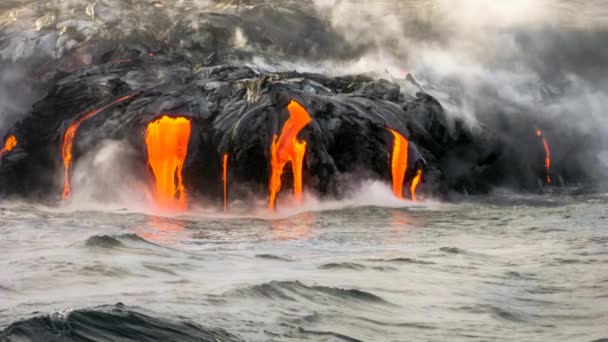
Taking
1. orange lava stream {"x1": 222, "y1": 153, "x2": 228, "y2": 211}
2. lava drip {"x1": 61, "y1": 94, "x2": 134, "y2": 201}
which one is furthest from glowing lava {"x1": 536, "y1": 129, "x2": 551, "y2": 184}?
lava drip {"x1": 61, "y1": 94, "x2": 134, "y2": 201}

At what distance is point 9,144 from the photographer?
55.5 metres

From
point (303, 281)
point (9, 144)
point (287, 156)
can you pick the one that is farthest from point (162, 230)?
point (9, 144)

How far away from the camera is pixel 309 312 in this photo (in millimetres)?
16781

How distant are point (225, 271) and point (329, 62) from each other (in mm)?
43736

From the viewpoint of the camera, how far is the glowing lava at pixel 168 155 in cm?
4872

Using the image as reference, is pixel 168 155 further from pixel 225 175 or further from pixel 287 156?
pixel 287 156

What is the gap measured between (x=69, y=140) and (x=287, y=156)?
11.5 m

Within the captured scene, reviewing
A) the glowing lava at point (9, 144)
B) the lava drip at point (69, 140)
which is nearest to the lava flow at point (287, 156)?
the lava drip at point (69, 140)

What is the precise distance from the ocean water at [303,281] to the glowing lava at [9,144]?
52.8ft

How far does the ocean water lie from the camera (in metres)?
15.0

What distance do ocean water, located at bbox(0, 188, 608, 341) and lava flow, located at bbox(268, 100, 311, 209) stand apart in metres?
7.28

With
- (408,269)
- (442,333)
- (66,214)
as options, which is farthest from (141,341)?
(66,214)

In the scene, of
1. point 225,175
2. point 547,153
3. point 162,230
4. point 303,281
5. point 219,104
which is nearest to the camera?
point 303,281

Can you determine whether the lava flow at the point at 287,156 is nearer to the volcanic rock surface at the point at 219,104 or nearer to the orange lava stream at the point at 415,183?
the volcanic rock surface at the point at 219,104
